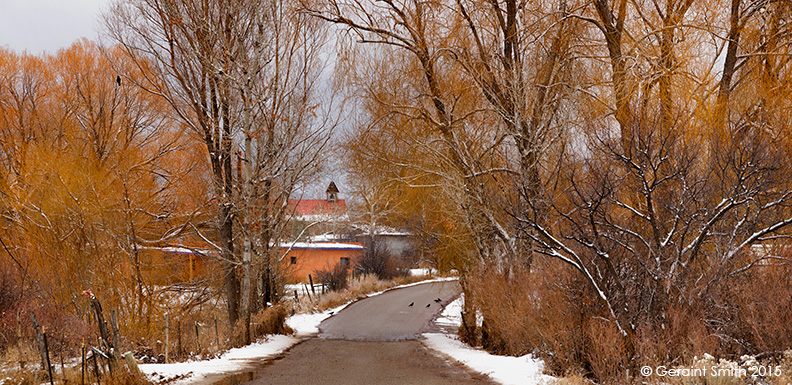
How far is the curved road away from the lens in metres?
10.1

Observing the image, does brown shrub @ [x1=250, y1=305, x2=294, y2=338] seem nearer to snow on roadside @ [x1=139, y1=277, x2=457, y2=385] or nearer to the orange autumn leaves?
snow on roadside @ [x1=139, y1=277, x2=457, y2=385]

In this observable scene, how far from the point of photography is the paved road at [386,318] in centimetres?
1795

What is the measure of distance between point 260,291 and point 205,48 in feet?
23.0

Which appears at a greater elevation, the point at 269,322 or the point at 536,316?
the point at 536,316

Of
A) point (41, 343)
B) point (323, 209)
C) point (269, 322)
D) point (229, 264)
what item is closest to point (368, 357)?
point (269, 322)

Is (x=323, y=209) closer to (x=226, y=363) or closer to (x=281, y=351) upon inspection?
(x=281, y=351)

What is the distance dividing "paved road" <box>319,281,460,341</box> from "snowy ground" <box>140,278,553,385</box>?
1279mm

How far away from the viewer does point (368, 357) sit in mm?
12953

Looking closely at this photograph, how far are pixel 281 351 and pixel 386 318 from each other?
8.26 meters

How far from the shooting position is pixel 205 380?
9.55 m

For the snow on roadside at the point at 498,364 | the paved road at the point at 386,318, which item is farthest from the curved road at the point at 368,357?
the snow on roadside at the point at 498,364

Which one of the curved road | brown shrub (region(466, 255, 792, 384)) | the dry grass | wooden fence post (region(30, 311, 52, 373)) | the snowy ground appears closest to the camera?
brown shrub (region(466, 255, 792, 384))

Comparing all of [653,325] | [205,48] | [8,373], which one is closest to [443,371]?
[653,325]

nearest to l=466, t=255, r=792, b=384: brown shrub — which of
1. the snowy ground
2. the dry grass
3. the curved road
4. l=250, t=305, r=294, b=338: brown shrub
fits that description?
the snowy ground
